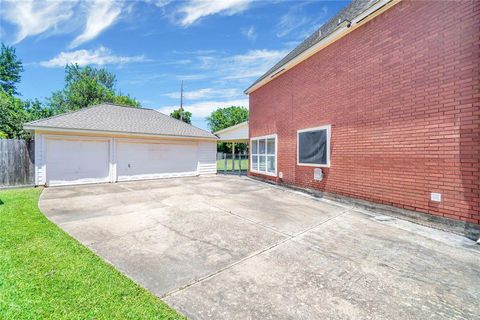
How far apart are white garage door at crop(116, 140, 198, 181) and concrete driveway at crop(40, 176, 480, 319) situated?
18.6 feet

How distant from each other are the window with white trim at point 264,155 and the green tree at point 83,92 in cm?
2766

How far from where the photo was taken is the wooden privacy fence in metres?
8.95

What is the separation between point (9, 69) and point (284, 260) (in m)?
38.1

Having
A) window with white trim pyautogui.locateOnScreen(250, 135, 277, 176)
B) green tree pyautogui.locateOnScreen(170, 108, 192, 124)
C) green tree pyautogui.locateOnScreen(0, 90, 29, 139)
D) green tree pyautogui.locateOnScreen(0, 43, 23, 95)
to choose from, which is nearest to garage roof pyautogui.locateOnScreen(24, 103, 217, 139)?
window with white trim pyautogui.locateOnScreen(250, 135, 277, 176)

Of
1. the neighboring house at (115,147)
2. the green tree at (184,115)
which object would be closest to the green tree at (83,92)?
the green tree at (184,115)

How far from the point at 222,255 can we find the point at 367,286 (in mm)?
1979

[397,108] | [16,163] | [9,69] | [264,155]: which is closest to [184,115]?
[9,69]

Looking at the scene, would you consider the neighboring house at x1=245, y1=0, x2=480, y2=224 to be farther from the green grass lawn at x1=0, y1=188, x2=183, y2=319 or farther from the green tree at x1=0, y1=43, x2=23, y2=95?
the green tree at x1=0, y1=43, x2=23, y2=95

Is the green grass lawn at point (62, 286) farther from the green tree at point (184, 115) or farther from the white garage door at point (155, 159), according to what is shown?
the green tree at point (184, 115)

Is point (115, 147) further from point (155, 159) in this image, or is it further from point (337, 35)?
point (337, 35)

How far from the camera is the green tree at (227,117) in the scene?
49.5 metres

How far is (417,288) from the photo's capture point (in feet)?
8.43

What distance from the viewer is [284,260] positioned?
322 cm

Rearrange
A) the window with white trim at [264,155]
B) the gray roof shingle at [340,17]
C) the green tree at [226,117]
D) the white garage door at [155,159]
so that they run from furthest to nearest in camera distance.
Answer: the green tree at [226,117]
the white garage door at [155,159]
the window with white trim at [264,155]
the gray roof shingle at [340,17]
